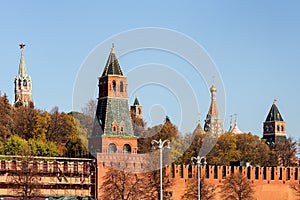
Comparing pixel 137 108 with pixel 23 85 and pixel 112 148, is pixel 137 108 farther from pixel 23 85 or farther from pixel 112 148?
Answer: pixel 112 148

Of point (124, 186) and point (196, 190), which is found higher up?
point (124, 186)

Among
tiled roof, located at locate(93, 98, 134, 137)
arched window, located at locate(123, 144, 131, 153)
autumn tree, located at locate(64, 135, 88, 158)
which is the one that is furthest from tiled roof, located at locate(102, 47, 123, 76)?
autumn tree, located at locate(64, 135, 88, 158)

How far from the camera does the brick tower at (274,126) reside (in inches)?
6280

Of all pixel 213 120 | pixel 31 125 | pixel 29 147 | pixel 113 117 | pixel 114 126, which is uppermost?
pixel 213 120

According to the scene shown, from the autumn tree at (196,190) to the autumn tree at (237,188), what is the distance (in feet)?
5.13

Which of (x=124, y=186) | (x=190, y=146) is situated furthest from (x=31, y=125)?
(x=124, y=186)

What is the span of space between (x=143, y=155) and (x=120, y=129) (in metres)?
4.32

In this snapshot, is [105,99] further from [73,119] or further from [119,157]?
[73,119]

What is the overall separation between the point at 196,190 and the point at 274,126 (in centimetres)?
8389

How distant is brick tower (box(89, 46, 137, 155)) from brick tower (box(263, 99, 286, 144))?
3012 inches

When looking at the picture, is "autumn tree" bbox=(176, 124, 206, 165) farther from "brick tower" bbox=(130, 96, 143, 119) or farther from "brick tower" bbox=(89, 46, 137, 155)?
"brick tower" bbox=(130, 96, 143, 119)

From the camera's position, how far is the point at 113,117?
3354 inches

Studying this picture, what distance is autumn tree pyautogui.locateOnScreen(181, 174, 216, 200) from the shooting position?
7744cm

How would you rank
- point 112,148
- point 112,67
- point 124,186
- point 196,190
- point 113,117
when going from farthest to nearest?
point 112,67, point 113,117, point 112,148, point 196,190, point 124,186
